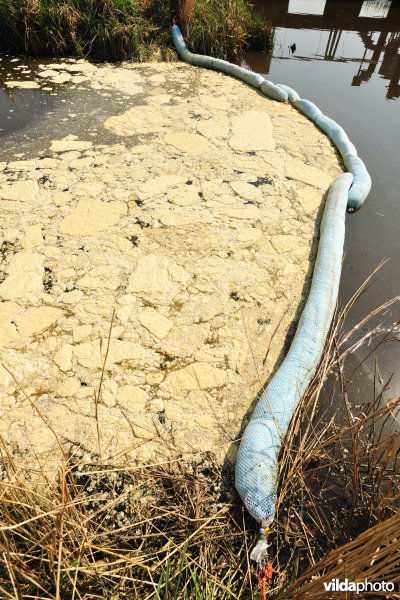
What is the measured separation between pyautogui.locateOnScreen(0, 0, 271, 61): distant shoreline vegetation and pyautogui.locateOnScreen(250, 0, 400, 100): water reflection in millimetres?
759

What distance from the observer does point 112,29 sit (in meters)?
5.41

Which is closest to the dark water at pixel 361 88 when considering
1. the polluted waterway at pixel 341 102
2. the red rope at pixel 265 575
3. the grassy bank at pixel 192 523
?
the polluted waterway at pixel 341 102

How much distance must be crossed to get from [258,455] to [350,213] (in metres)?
2.57

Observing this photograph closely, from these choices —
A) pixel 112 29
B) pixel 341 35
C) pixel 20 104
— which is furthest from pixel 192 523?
pixel 341 35

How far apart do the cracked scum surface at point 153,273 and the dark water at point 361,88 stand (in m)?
0.47

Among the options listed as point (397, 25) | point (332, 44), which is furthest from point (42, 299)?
point (397, 25)

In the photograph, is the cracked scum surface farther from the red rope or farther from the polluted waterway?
the red rope

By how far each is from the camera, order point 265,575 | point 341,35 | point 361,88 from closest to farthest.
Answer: point 265,575 → point 361,88 → point 341,35

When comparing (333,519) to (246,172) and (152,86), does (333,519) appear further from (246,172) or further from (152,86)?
(152,86)

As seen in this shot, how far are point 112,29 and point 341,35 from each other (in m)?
5.01

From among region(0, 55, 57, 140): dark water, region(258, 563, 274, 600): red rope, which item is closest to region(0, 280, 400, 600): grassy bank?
region(258, 563, 274, 600): red rope

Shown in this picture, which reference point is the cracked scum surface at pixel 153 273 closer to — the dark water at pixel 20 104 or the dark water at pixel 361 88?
the dark water at pixel 361 88

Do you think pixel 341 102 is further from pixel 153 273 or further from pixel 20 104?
pixel 153 273

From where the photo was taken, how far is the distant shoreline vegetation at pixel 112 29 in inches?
209
